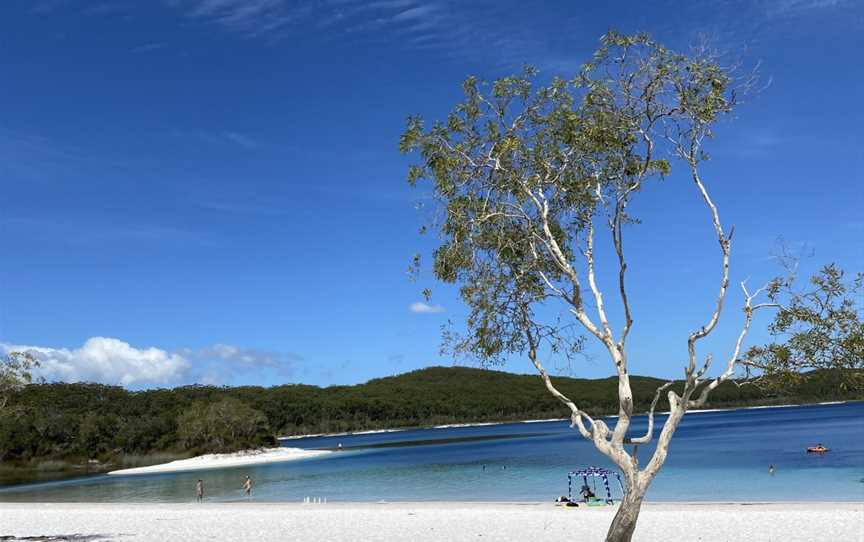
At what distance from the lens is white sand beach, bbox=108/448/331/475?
10219 cm

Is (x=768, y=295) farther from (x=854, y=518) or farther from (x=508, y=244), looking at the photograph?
(x=854, y=518)

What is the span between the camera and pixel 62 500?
59688mm

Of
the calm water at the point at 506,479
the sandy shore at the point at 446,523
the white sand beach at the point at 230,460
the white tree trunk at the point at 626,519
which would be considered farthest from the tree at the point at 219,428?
the white tree trunk at the point at 626,519

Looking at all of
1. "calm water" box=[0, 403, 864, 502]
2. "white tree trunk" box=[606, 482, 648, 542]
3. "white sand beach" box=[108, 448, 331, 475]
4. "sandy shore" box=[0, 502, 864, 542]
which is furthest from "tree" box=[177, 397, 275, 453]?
"white tree trunk" box=[606, 482, 648, 542]

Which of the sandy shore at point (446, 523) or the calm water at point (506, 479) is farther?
the calm water at point (506, 479)

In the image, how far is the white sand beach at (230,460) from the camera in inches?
4023

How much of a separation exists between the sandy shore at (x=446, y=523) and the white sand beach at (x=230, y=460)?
60.0m

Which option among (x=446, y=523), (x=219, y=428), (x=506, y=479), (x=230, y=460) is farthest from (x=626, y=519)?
(x=219, y=428)

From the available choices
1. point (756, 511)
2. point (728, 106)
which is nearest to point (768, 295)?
point (728, 106)

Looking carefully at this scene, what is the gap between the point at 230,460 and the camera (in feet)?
380

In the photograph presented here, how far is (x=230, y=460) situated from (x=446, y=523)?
296ft

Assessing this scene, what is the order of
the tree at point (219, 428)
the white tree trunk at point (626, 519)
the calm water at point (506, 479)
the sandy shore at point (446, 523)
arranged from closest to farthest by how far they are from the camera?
the white tree trunk at point (626, 519), the sandy shore at point (446, 523), the calm water at point (506, 479), the tree at point (219, 428)

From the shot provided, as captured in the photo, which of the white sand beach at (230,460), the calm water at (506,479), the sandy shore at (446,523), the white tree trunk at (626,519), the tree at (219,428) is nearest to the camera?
the white tree trunk at (626,519)

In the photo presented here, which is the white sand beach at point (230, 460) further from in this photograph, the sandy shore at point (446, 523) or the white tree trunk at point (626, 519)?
the white tree trunk at point (626, 519)
